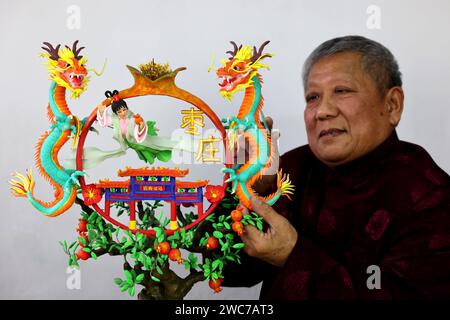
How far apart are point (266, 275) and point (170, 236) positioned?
0.44m

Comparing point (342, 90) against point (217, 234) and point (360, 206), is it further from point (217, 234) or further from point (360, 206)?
point (217, 234)

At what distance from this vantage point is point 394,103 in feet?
4.65

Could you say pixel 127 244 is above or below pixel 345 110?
below

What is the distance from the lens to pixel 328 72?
1.38 meters

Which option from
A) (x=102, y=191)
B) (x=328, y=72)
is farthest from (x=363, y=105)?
(x=102, y=191)

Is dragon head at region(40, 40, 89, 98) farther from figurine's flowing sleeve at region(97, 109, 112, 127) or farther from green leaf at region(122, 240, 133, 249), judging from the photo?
green leaf at region(122, 240, 133, 249)

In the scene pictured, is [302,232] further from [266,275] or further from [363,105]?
[363,105]

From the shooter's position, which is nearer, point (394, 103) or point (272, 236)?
point (272, 236)

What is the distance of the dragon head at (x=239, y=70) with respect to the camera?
1.29m

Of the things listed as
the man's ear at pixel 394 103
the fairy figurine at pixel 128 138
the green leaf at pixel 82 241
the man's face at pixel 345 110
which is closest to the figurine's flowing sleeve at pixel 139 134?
the fairy figurine at pixel 128 138

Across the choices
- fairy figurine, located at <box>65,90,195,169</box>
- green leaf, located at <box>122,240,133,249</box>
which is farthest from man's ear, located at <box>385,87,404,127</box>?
green leaf, located at <box>122,240,133,249</box>

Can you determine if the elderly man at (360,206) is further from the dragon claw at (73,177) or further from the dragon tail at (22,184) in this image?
the dragon tail at (22,184)

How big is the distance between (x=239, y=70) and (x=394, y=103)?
462 millimetres

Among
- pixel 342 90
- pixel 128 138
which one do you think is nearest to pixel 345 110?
pixel 342 90
